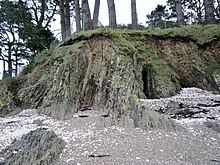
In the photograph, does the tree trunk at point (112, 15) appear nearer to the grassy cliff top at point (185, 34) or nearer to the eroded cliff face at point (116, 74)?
the grassy cliff top at point (185, 34)

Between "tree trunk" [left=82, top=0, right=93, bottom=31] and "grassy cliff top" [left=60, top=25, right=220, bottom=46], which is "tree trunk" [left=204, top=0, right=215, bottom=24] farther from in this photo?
"tree trunk" [left=82, top=0, right=93, bottom=31]

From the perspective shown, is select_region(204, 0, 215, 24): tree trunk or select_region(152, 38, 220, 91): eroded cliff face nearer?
select_region(152, 38, 220, 91): eroded cliff face

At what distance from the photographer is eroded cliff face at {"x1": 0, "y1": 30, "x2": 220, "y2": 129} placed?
7090 mm

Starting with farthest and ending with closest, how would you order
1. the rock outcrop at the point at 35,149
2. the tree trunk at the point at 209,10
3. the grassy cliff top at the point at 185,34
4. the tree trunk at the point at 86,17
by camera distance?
the tree trunk at the point at 86,17 < the tree trunk at the point at 209,10 < the grassy cliff top at the point at 185,34 < the rock outcrop at the point at 35,149

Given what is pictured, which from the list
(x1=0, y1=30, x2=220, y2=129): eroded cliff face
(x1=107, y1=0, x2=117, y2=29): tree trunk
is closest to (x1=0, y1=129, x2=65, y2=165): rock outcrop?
(x1=0, y1=30, x2=220, y2=129): eroded cliff face

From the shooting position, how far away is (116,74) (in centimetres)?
768

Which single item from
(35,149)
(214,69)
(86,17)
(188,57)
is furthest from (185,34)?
(35,149)

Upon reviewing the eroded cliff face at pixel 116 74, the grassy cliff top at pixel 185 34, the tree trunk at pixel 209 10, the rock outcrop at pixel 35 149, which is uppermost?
the tree trunk at pixel 209 10

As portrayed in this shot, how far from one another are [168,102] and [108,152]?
3.37 m

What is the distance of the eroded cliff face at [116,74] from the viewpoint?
7.09m

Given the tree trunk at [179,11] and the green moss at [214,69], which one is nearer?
the green moss at [214,69]

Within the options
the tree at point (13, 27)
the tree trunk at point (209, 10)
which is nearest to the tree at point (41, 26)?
the tree at point (13, 27)

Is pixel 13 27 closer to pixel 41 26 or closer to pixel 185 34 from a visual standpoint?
pixel 41 26

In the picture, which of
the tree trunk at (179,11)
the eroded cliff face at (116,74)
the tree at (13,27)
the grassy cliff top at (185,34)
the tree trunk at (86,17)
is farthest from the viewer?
the tree at (13,27)
